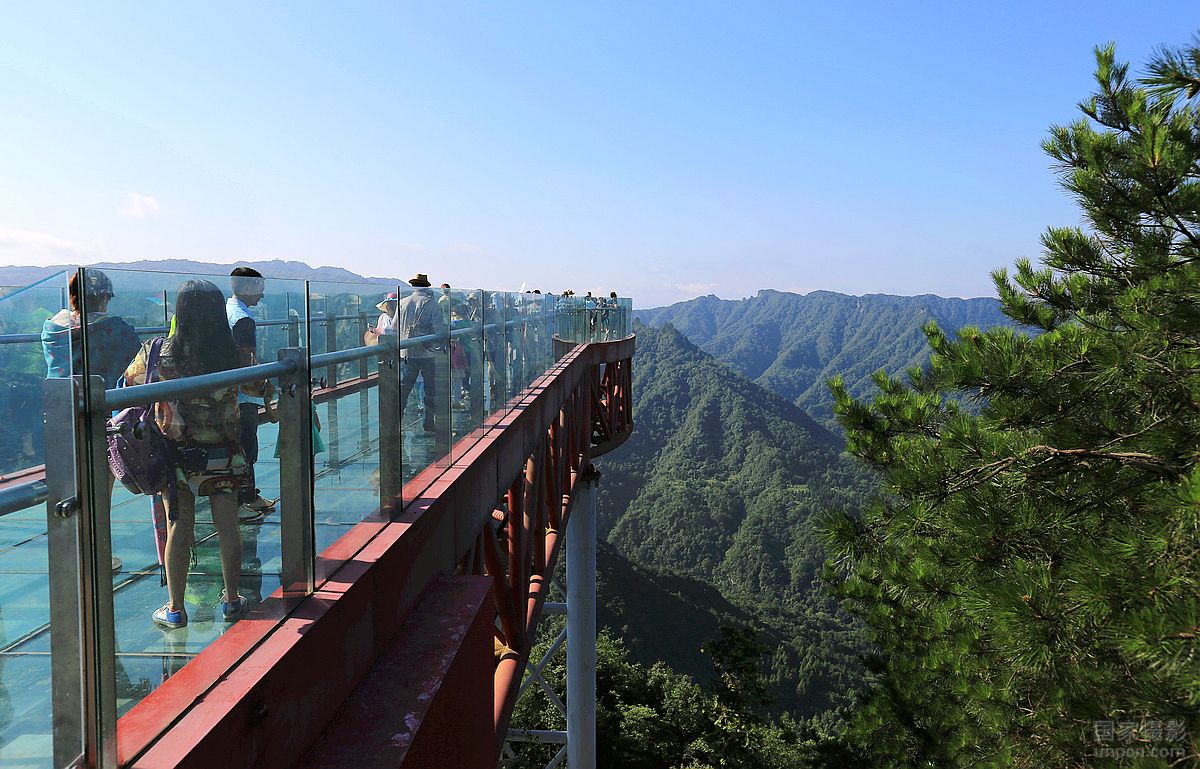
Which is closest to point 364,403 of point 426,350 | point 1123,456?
point 426,350

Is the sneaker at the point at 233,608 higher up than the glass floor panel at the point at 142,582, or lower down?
lower down

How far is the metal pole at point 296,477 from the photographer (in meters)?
2.56

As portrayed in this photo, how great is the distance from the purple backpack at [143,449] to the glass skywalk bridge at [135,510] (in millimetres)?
47

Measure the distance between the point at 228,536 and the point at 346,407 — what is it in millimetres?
960

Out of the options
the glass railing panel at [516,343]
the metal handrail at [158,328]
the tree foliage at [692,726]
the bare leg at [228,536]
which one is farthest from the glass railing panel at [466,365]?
the tree foliage at [692,726]

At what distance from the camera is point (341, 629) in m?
2.54

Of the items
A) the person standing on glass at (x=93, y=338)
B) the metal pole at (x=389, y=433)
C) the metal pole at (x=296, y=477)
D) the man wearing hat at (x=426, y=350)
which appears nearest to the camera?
the person standing on glass at (x=93, y=338)

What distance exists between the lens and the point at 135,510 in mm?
1973

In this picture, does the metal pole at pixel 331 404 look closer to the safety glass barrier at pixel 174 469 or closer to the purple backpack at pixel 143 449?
the safety glass barrier at pixel 174 469

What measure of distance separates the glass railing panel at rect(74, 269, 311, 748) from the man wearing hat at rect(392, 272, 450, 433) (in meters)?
1.19

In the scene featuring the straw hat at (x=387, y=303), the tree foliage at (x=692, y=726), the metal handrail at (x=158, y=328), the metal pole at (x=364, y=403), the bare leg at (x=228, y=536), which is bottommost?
the tree foliage at (x=692, y=726)

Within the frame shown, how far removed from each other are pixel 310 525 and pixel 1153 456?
4610 mm

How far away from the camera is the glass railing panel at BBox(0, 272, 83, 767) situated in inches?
56.7

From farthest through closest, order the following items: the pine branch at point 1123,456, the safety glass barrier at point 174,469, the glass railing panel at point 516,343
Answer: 1. the glass railing panel at point 516,343
2. the pine branch at point 1123,456
3. the safety glass barrier at point 174,469
